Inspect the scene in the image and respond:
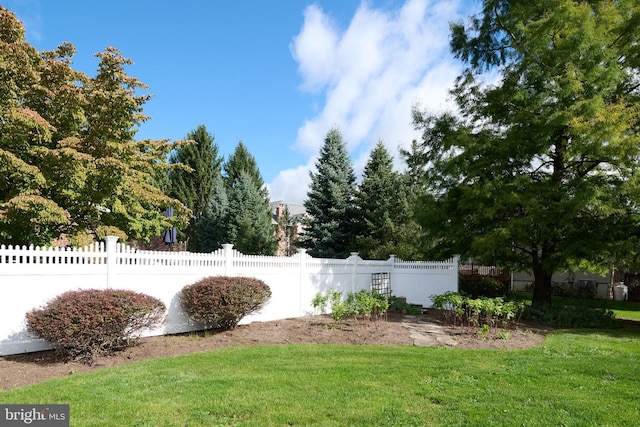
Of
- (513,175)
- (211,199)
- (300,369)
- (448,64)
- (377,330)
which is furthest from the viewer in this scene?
(211,199)

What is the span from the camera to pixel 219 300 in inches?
297

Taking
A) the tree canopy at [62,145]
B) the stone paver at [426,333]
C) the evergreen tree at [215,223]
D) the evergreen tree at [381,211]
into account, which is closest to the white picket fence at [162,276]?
the tree canopy at [62,145]

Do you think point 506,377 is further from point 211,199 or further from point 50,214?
point 211,199

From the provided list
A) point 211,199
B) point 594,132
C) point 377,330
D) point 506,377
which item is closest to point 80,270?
point 377,330

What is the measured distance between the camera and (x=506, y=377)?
16.3 ft

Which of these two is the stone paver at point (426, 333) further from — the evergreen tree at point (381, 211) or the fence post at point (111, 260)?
the evergreen tree at point (381, 211)

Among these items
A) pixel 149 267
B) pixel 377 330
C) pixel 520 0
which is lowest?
pixel 377 330

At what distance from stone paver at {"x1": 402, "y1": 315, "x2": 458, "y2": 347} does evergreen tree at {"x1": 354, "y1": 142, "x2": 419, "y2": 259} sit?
770cm

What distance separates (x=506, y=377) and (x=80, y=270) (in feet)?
21.7

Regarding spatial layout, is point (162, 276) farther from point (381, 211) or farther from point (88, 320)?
point (381, 211)

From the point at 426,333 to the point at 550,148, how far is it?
6180 mm

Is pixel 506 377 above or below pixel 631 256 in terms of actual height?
below

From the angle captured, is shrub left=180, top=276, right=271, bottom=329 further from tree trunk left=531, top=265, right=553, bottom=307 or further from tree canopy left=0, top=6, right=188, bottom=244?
tree trunk left=531, top=265, right=553, bottom=307

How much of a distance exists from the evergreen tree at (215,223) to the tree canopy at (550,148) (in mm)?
20281
